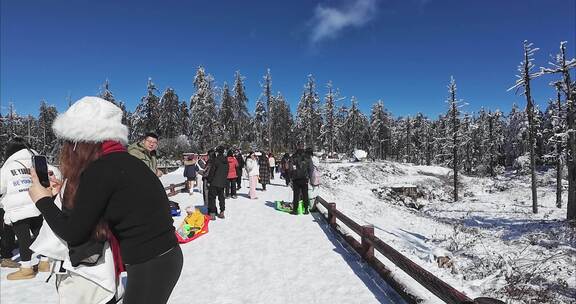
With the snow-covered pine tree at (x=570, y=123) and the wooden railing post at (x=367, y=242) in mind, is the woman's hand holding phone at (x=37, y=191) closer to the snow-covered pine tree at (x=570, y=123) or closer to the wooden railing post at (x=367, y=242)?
the wooden railing post at (x=367, y=242)

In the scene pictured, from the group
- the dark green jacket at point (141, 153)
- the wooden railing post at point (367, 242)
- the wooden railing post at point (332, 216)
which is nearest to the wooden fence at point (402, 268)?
the wooden railing post at point (367, 242)

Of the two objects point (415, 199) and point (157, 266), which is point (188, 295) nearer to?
point (157, 266)

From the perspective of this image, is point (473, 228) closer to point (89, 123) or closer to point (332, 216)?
point (332, 216)

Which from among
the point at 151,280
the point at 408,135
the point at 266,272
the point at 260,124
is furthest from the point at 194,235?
the point at 408,135

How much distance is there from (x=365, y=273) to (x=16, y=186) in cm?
592

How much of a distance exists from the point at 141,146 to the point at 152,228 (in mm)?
6913

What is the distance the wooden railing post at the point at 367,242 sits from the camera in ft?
23.6

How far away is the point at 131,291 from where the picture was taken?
219cm

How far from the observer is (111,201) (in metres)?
2.00

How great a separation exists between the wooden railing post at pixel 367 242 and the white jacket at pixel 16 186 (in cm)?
583

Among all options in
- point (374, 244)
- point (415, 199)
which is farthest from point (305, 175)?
point (415, 199)

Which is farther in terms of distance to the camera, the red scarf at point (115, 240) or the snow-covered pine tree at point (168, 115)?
the snow-covered pine tree at point (168, 115)

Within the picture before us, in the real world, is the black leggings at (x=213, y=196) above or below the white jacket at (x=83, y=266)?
below

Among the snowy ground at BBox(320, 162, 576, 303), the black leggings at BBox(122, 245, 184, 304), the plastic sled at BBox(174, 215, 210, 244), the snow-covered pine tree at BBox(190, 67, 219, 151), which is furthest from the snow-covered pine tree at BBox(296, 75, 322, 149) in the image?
the black leggings at BBox(122, 245, 184, 304)
